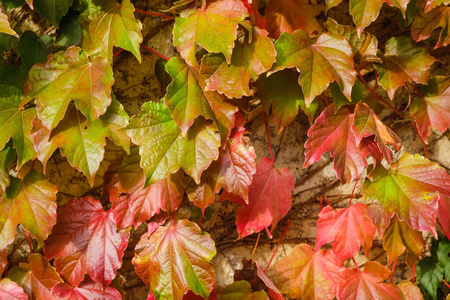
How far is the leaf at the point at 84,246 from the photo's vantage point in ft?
3.54

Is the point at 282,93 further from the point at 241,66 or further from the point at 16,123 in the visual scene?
the point at 16,123

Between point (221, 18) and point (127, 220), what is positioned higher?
point (221, 18)

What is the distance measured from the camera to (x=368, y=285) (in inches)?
47.0

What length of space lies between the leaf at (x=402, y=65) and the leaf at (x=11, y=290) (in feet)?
4.21

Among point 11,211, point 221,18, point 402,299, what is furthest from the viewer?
point 402,299

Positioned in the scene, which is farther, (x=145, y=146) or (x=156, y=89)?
(x=156, y=89)

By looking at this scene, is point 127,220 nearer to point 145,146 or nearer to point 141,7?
point 145,146

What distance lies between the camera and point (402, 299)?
1192mm

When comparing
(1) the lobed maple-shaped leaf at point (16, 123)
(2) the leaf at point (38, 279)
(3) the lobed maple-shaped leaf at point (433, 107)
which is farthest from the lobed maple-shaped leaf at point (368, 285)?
(1) the lobed maple-shaped leaf at point (16, 123)

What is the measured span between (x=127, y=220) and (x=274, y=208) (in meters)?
0.46

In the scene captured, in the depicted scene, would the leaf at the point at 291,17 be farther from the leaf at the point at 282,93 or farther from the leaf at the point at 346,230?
the leaf at the point at 346,230

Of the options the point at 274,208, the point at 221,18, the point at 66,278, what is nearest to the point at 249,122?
the point at 274,208

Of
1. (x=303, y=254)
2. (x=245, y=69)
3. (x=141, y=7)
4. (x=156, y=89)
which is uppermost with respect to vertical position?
(x=141, y=7)

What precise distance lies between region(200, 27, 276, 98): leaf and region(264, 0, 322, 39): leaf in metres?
0.17
